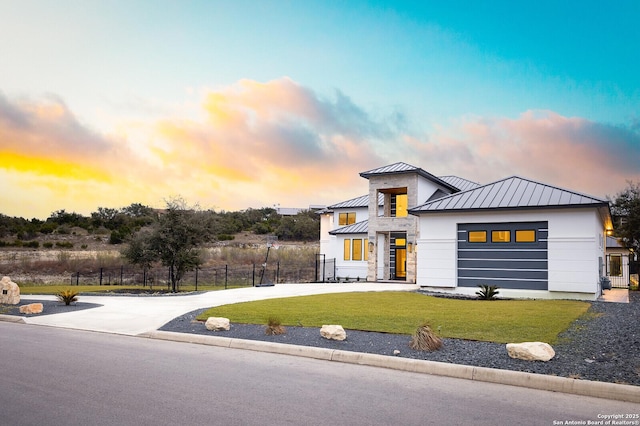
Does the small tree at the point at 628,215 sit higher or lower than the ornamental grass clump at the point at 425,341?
higher

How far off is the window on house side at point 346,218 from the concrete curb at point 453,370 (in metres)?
30.5

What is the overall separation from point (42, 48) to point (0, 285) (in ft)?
37.6

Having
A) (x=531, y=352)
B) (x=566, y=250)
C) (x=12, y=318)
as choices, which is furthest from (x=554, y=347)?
(x=12, y=318)

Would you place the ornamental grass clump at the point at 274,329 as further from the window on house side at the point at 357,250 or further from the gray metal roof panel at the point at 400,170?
the window on house side at the point at 357,250

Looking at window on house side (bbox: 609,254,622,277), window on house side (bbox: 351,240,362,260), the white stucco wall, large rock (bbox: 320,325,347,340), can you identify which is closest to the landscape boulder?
large rock (bbox: 320,325,347,340)

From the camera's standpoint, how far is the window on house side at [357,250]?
1499 inches

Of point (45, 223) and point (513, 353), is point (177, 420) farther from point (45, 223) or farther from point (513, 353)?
point (45, 223)

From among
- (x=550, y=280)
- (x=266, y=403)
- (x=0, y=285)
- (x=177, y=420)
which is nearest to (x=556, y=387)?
(x=266, y=403)

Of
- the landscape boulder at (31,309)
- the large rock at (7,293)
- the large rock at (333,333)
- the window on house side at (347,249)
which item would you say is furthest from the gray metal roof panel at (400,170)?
the large rock at (333,333)

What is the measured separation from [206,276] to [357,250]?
12101 mm

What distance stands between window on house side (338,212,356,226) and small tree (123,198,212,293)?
17093 millimetres

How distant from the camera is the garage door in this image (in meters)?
22.8

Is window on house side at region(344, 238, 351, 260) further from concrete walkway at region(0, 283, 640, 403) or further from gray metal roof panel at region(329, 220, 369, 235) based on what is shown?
concrete walkway at region(0, 283, 640, 403)

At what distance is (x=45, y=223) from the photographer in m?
71.9
